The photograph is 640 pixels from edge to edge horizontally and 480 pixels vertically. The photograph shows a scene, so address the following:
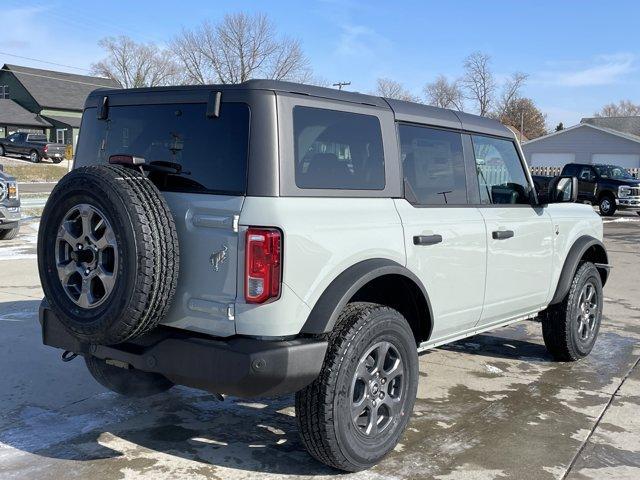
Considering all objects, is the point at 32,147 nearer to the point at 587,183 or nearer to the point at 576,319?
the point at 587,183

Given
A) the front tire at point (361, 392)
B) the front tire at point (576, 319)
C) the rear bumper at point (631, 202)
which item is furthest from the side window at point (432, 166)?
the rear bumper at point (631, 202)

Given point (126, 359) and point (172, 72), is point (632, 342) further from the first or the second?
point (172, 72)

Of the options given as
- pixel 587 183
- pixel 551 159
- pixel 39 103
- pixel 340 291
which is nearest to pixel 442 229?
pixel 340 291

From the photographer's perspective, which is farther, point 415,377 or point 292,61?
point 292,61

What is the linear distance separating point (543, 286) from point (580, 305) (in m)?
0.80

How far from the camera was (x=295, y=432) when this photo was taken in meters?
4.20

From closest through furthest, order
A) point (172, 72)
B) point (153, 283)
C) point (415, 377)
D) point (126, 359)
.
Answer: point (153, 283)
point (126, 359)
point (415, 377)
point (172, 72)

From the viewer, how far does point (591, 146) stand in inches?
1764

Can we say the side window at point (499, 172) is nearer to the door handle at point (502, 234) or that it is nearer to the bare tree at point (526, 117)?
the door handle at point (502, 234)

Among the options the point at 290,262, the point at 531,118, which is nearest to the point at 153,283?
the point at 290,262

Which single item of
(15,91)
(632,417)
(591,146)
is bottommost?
(632,417)

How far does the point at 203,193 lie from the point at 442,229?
4.98 ft

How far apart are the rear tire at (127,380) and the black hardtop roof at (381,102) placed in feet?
5.39

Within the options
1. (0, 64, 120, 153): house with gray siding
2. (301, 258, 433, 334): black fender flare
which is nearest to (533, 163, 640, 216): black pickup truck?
(301, 258, 433, 334): black fender flare
